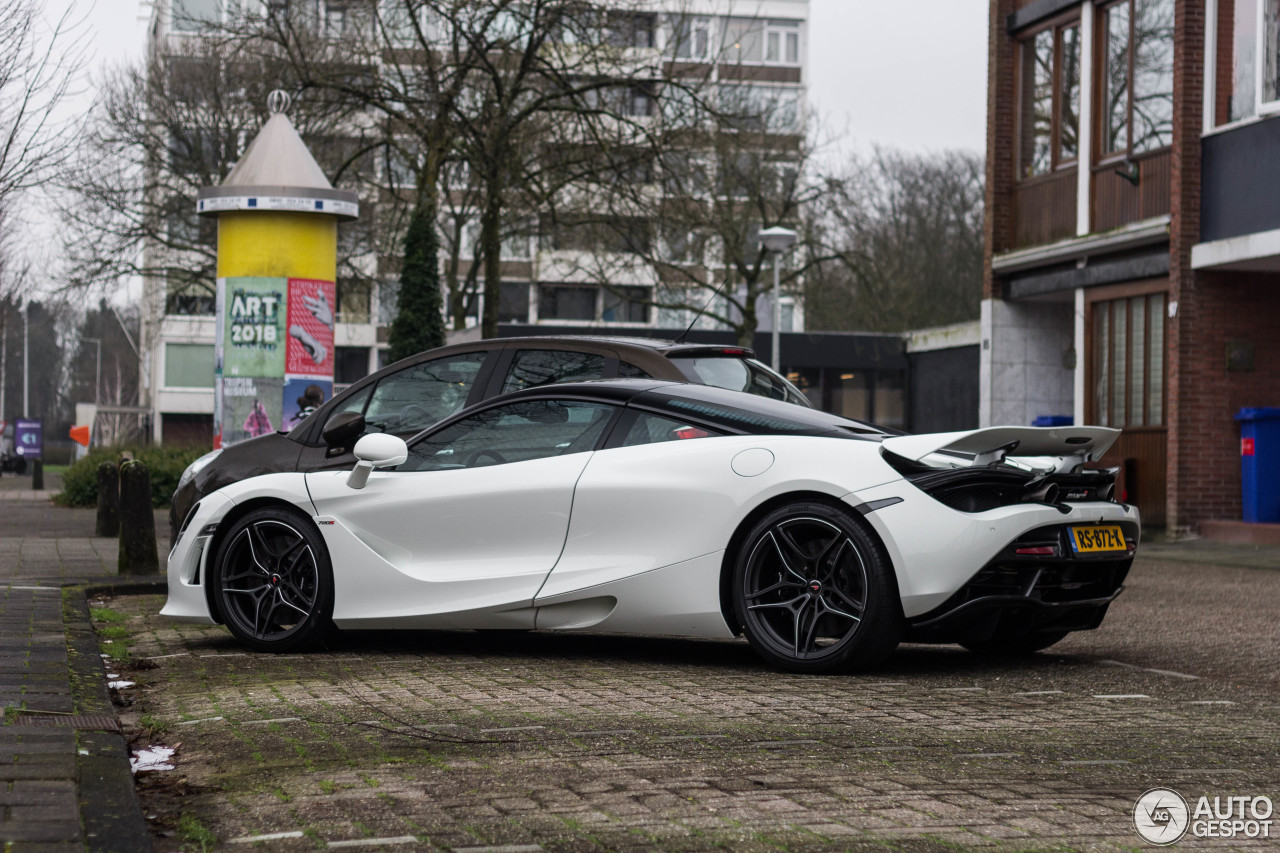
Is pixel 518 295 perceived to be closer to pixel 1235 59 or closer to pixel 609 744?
pixel 1235 59

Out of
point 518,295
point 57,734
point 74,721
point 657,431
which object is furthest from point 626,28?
point 518,295

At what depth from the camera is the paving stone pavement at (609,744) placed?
3.67m

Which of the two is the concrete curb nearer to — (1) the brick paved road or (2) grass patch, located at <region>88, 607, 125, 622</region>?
(1) the brick paved road

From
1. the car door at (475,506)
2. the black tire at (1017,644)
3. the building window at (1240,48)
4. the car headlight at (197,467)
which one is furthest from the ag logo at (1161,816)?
the building window at (1240,48)

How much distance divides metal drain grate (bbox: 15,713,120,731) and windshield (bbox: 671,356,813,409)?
3466 mm

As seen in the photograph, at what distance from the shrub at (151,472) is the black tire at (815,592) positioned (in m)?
17.2

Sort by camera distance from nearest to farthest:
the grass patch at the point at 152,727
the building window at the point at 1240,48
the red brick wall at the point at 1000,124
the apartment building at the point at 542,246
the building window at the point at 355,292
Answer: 1. the grass patch at the point at 152,727
2. the building window at the point at 1240,48
3. the red brick wall at the point at 1000,124
4. the apartment building at the point at 542,246
5. the building window at the point at 355,292

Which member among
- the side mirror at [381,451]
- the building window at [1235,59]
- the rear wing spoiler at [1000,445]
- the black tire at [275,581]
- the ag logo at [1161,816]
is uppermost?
the building window at [1235,59]

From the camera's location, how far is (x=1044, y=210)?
20.9 m

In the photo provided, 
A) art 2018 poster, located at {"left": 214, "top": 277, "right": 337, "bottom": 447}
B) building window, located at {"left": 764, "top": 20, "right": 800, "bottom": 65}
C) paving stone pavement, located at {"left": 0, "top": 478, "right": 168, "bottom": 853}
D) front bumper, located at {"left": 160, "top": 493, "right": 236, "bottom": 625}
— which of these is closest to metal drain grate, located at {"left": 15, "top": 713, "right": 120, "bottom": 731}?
paving stone pavement, located at {"left": 0, "top": 478, "right": 168, "bottom": 853}

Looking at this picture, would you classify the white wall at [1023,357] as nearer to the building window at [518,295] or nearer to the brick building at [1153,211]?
the brick building at [1153,211]

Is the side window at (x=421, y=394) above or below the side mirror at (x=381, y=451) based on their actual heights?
above

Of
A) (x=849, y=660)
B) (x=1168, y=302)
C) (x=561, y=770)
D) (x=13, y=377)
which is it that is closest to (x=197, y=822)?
(x=561, y=770)

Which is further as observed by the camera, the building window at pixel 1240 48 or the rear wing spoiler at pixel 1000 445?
the building window at pixel 1240 48
